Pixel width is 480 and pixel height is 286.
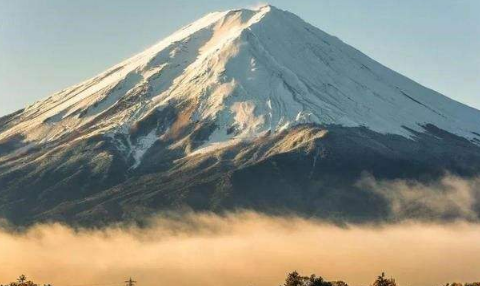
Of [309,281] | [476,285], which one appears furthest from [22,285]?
[476,285]

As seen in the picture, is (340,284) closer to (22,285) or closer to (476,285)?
(476,285)

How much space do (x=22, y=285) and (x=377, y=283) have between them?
39746 mm

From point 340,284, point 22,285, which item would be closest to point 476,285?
point 340,284

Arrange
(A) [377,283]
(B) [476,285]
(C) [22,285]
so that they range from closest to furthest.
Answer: (A) [377,283], (C) [22,285], (B) [476,285]

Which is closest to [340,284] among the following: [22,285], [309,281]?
[309,281]

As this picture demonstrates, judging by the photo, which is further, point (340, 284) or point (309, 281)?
point (340, 284)

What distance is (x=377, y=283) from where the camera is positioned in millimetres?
94062

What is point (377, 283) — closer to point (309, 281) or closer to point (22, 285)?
point (309, 281)

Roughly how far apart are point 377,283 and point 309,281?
10106 mm

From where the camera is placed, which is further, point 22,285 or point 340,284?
point 340,284

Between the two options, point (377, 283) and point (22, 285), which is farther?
point (22, 285)

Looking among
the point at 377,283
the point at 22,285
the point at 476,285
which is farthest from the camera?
the point at 476,285

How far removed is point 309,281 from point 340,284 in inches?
513

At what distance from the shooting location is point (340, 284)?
114 meters
